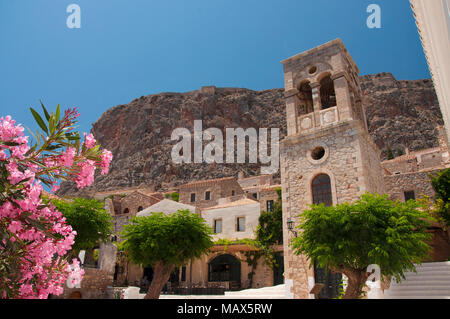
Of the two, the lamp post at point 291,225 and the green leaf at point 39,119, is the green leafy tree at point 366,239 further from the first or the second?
the green leaf at point 39,119

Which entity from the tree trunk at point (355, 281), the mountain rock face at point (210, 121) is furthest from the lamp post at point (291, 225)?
the mountain rock face at point (210, 121)

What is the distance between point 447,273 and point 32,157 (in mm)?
14085

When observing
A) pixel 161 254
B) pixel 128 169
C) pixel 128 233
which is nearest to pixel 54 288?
pixel 161 254

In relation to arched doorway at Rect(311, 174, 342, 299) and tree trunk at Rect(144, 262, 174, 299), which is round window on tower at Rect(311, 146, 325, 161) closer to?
arched doorway at Rect(311, 174, 342, 299)

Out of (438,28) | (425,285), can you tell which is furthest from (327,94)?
(438,28)

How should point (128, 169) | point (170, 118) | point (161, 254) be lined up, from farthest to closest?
point (170, 118), point (128, 169), point (161, 254)

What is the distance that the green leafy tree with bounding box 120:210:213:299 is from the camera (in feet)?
44.7

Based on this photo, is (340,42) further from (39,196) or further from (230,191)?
(230,191)

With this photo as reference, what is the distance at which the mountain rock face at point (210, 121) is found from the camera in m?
51.8

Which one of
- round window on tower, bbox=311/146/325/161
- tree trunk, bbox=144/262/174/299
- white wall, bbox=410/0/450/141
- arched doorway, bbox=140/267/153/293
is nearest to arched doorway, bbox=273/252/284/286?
round window on tower, bbox=311/146/325/161

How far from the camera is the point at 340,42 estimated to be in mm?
16156

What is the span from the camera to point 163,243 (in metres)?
13.7

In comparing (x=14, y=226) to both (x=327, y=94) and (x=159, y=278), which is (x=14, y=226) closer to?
(x=159, y=278)
